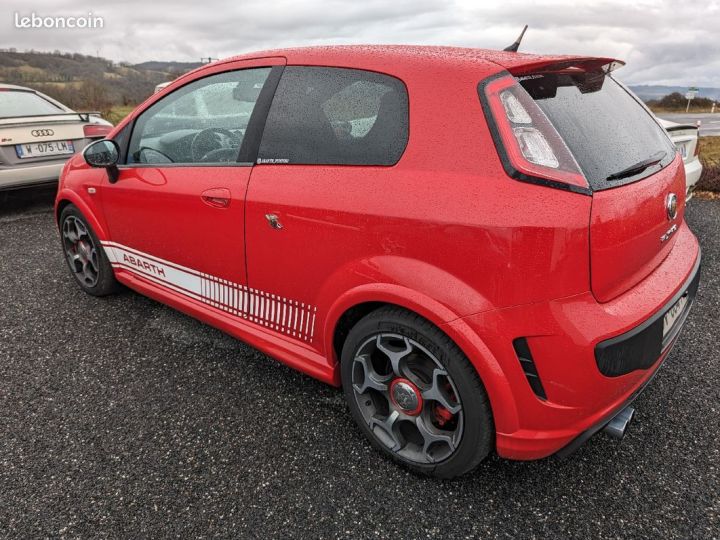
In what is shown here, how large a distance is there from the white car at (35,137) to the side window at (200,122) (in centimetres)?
327

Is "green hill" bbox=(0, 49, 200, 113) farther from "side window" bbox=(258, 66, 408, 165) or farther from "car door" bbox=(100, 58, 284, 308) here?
"side window" bbox=(258, 66, 408, 165)

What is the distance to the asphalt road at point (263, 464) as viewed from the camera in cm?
181

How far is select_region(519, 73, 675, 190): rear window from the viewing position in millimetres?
1639

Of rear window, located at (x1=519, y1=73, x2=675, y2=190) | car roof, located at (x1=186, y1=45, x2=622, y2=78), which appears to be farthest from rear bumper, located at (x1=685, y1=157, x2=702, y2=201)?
car roof, located at (x1=186, y1=45, x2=622, y2=78)

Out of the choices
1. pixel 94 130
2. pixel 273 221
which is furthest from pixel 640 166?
pixel 94 130

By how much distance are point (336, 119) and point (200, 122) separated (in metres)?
1.16

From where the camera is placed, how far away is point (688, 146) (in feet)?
14.7

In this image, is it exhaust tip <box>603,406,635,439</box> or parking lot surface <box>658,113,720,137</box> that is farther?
parking lot surface <box>658,113,720,137</box>

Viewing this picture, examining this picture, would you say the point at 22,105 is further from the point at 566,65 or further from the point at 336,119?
the point at 566,65

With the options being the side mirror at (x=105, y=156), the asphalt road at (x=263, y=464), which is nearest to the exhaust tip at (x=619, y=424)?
the asphalt road at (x=263, y=464)

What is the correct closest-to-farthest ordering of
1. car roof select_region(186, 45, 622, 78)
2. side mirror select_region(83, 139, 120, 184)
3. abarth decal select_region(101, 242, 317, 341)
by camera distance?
car roof select_region(186, 45, 622, 78), abarth decal select_region(101, 242, 317, 341), side mirror select_region(83, 139, 120, 184)

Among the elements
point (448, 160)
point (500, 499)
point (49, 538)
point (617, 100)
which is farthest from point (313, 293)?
point (617, 100)

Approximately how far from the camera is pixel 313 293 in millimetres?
2094

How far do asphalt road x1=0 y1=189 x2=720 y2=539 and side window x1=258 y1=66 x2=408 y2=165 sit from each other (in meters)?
1.22
